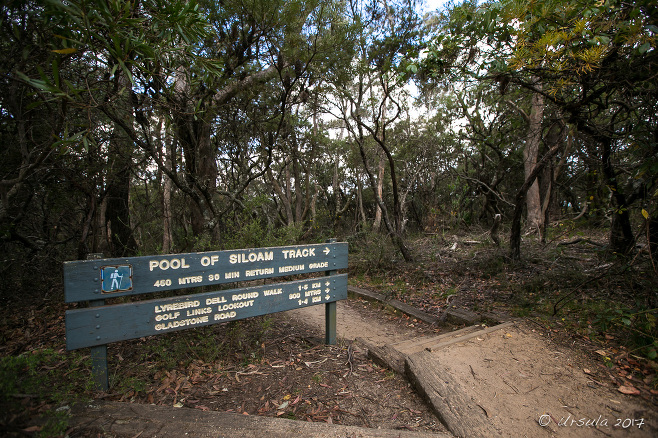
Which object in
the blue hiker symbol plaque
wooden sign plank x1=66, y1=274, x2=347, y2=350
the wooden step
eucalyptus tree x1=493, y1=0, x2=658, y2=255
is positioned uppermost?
eucalyptus tree x1=493, y1=0, x2=658, y2=255

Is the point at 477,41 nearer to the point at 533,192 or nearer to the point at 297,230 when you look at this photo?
the point at 297,230

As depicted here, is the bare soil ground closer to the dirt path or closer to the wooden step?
the dirt path

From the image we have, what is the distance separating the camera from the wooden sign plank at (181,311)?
2.56 m

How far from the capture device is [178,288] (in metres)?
2.87

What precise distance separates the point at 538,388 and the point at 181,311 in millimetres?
3023

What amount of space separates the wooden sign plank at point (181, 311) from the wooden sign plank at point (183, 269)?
125 millimetres

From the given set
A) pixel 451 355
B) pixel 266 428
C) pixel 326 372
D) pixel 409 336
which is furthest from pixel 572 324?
pixel 266 428

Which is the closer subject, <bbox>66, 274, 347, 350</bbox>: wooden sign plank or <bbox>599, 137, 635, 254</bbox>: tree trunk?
<bbox>66, 274, 347, 350</bbox>: wooden sign plank

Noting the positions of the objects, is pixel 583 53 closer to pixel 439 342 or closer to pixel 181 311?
pixel 439 342

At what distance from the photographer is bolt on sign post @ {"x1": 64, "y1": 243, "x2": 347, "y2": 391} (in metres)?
2.56

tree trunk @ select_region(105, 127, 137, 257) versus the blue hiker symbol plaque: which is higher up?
tree trunk @ select_region(105, 127, 137, 257)

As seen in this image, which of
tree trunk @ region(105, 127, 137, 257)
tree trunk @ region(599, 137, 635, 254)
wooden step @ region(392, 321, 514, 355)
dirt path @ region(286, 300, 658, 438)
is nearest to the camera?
dirt path @ region(286, 300, 658, 438)

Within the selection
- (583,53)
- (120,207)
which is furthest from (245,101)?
(583,53)

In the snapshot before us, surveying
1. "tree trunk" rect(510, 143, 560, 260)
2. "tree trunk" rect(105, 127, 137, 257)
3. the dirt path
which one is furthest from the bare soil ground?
"tree trunk" rect(105, 127, 137, 257)
